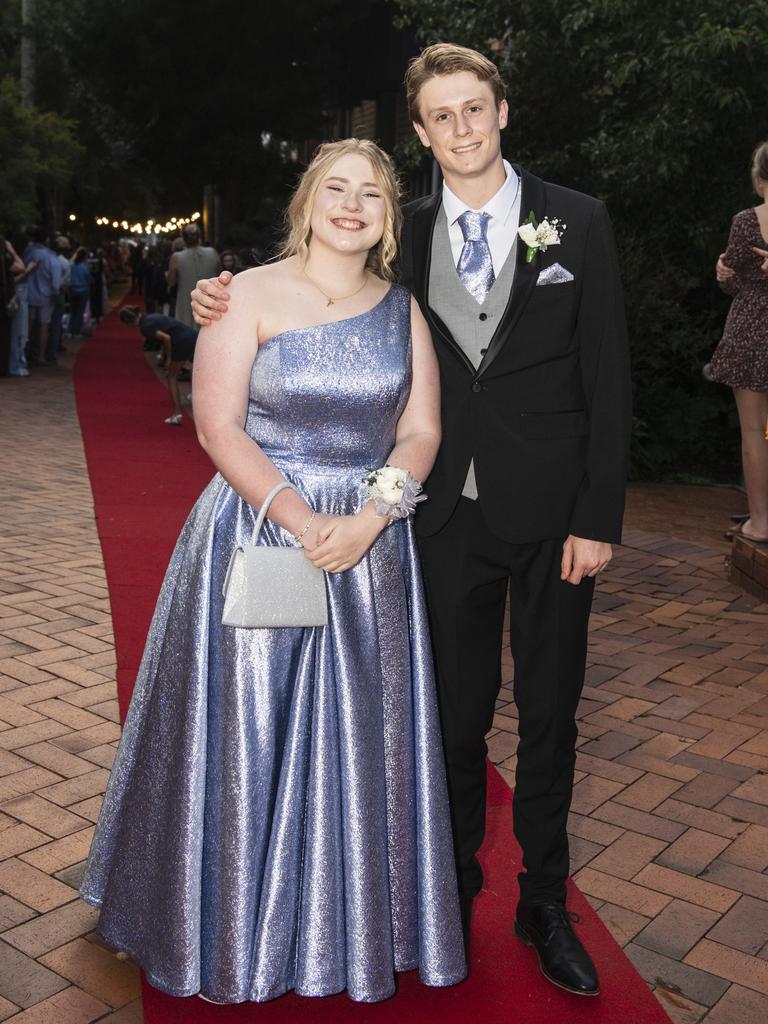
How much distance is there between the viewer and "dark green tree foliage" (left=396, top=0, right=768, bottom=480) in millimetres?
9078

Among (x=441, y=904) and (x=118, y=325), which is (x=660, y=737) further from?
(x=118, y=325)

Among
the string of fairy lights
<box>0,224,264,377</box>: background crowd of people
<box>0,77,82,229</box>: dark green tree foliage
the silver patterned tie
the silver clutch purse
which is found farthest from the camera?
the string of fairy lights

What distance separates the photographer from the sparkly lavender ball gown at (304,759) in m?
2.60

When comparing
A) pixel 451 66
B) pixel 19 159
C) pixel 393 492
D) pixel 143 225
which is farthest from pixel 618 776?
pixel 143 225

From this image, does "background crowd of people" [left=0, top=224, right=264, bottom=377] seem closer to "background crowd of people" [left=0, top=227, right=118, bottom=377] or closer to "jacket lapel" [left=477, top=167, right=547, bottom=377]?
"background crowd of people" [left=0, top=227, right=118, bottom=377]

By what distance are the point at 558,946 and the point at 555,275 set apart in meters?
1.59

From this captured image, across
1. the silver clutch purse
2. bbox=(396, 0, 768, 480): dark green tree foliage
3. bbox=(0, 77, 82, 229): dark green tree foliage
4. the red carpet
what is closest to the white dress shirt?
the silver clutch purse

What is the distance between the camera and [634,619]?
586 centimetres

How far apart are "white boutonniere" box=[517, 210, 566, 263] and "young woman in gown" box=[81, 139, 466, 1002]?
0.30 metres

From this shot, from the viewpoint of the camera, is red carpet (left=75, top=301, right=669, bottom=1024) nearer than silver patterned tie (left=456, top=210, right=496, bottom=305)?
Yes

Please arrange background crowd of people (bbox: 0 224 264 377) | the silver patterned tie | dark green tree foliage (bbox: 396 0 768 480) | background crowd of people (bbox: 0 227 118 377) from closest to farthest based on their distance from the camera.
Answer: the silver patterned tie, dark green tree foliage (bbox: 396 0 768 480), background crowd of people (bbox: 0 224 264 377), background crowd of people (bbox: 0 227 118 377)

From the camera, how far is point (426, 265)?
2.86m

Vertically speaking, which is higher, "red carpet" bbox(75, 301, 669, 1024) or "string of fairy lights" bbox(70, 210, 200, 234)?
"string of fairy lights" bbox(70, 210, 200, 234)

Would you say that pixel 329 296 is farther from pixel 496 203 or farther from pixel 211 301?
pixel 496 203
